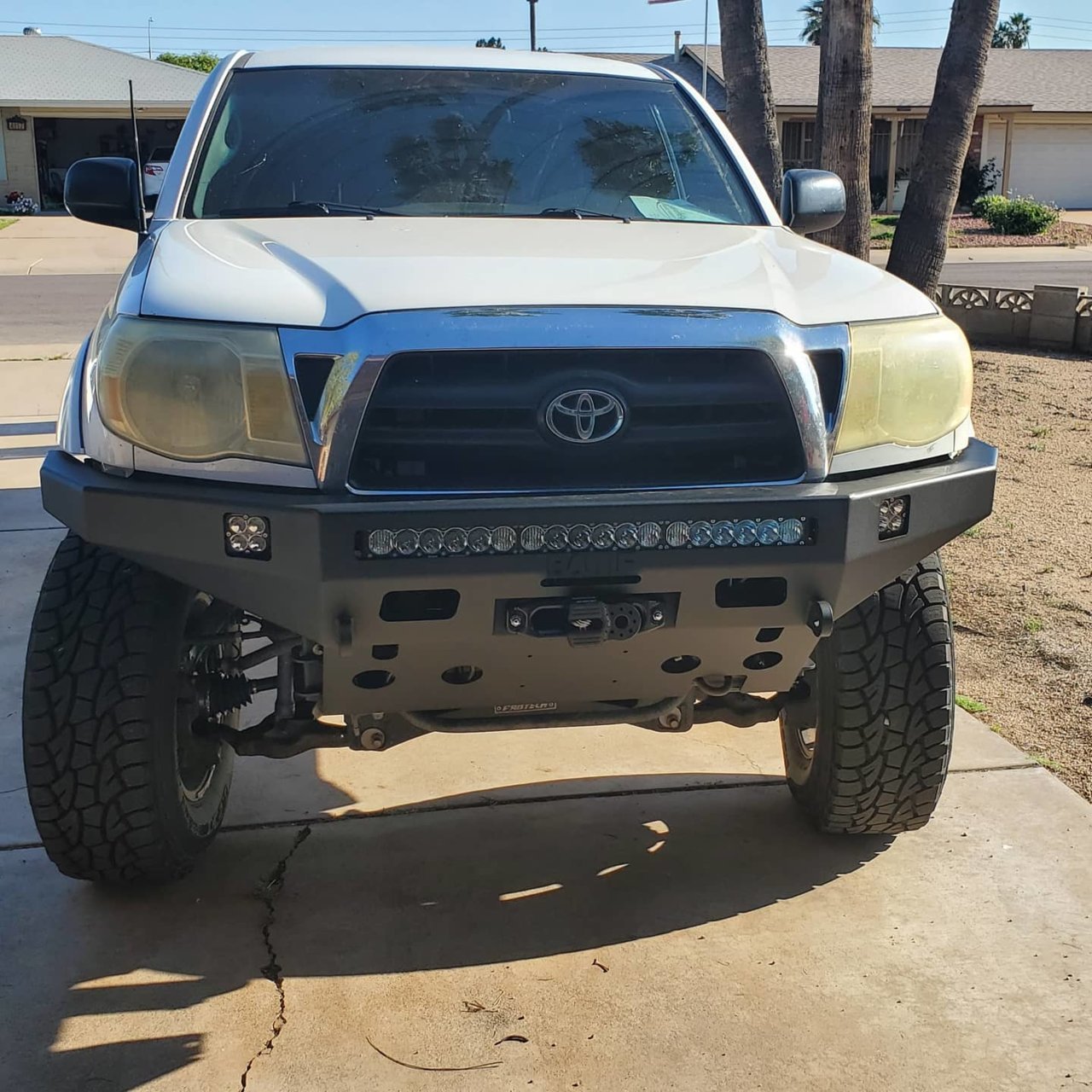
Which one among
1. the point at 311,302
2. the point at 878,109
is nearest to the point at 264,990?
the point at 311,302

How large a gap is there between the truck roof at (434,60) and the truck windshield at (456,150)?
4cm

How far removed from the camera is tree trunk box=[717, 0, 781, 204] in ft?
29.5

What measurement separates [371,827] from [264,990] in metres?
0.83

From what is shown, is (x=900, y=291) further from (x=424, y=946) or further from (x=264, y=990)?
(x=264, y=990)

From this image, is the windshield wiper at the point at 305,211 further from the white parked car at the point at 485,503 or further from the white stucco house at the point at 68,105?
the white stucco house at the point at 68,105

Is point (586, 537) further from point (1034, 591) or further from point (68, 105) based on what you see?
point (68, 105)

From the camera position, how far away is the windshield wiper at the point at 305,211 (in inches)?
145

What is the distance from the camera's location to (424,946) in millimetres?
3252

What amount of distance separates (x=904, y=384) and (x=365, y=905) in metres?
1.81

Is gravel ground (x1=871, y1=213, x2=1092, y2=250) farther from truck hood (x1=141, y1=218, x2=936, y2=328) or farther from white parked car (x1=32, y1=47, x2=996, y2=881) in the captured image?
white parked car (x1=32, y1=47, x2=996, y2=881)

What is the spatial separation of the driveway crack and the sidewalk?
18.5m

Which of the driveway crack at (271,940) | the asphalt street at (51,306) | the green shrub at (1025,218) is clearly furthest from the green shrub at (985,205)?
the driveway crack at (271,940)

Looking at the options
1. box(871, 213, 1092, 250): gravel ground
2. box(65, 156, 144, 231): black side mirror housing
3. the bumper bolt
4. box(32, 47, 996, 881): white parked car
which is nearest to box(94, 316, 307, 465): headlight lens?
box(32, 47, 996, 881): white parked car

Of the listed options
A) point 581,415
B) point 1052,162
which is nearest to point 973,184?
point 1052,162
